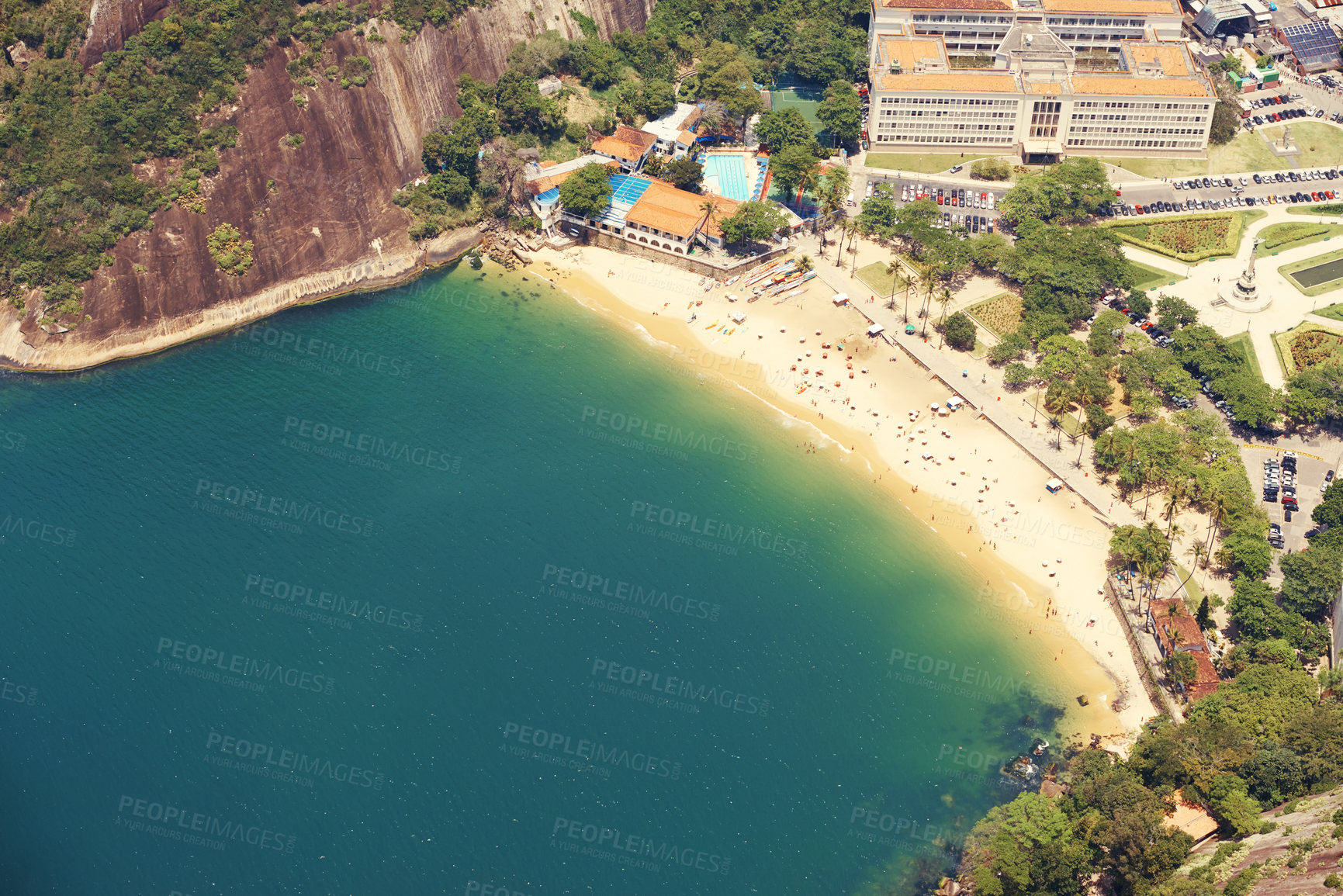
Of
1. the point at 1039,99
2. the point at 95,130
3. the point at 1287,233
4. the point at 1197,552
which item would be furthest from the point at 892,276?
the point at 95,130

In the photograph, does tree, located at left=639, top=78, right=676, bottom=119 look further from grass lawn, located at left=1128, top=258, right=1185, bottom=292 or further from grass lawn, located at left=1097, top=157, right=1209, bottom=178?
grass lawn, located at left=1128, top=258, right=1185, bottom=292

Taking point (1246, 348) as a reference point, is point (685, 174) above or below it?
above

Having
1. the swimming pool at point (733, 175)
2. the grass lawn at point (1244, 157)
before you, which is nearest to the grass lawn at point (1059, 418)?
the swimming pool at point (733, 175)

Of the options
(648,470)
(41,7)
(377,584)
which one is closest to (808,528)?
(648,470)

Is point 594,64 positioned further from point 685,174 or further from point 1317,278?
point 1317,278

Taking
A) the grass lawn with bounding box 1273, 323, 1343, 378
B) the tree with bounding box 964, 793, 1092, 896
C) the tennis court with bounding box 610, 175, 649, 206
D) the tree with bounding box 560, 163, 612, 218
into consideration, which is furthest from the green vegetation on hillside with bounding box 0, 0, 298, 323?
the grass lawn with bounding box 1273, 323, 1343, 378

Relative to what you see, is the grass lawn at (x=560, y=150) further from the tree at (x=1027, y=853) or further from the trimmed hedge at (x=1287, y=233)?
the tree at (x=1027, y=853)

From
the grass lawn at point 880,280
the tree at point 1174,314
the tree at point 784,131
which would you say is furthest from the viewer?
the tree at point 784,131

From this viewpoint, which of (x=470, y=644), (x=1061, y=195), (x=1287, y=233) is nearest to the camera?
(x=470, y=644)
